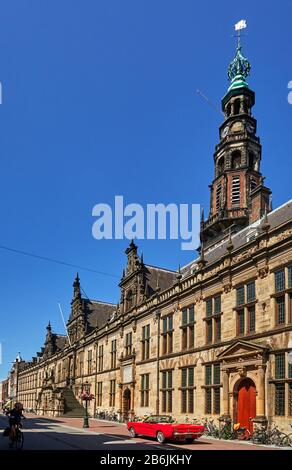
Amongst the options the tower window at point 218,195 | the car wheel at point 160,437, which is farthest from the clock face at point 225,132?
the car wheel at point 160,437

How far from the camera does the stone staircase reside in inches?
2152

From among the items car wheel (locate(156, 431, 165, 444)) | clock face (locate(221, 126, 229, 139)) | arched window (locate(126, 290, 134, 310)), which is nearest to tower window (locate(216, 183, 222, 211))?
clock face (locate(221, 126, 229, 139))

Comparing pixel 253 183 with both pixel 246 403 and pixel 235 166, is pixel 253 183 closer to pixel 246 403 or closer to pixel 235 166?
pixel 235 166

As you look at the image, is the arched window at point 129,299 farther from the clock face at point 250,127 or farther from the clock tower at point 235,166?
the clock face at point 250,127

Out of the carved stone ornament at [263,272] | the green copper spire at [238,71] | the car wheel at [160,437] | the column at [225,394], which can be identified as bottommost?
the car wheel at [160,437]

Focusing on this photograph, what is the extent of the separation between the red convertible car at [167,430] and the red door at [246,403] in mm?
4086

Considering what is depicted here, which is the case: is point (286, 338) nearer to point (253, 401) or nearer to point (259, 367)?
point (259, 367)

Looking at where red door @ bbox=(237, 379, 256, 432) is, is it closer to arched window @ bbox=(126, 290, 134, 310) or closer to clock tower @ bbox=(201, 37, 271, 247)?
arched window @ bbox=(126, 290, 134, 310)

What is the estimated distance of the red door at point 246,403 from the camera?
80.5 feet

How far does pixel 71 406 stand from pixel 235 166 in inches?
1316

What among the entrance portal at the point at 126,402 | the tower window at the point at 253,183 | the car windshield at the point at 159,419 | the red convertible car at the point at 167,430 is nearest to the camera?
the red convertible car at the point at 167,430

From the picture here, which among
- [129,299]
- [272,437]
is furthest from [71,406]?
[272,437]

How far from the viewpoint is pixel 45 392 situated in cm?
6938

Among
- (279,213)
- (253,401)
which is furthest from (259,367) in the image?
(279,213)
